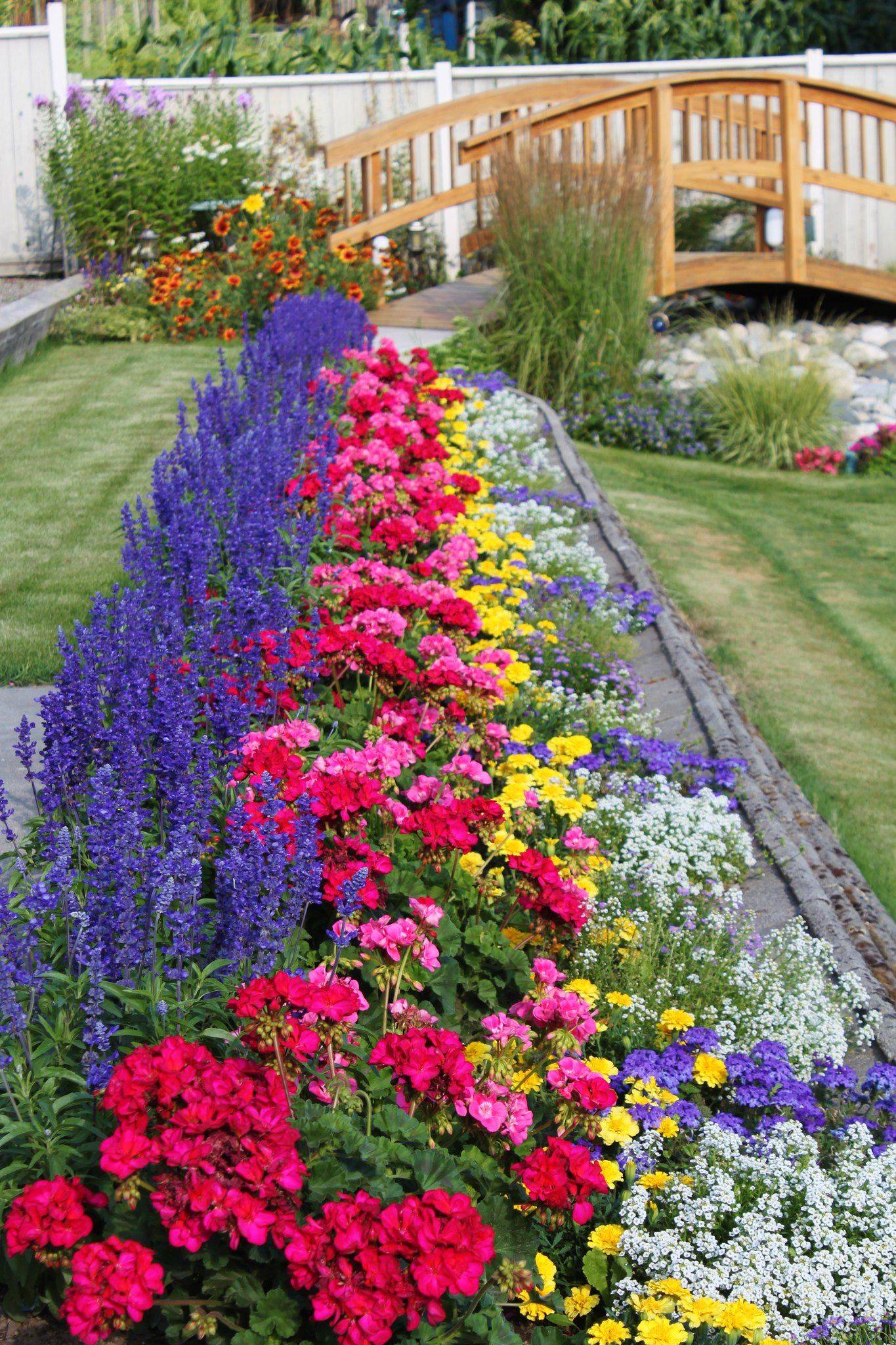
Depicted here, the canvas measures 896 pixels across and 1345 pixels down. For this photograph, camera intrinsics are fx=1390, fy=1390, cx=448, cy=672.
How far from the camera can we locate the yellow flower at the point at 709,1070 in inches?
110

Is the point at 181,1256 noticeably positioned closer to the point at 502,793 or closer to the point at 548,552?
the point at 502,793

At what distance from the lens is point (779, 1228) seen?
2.45 m

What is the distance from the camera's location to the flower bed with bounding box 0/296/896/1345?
1.97 m

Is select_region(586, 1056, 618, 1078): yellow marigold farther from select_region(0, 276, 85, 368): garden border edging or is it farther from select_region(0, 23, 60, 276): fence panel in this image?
select_region(0, 23, 60, 276): fence panel

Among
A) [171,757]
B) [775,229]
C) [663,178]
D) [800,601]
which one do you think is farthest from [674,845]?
[775,229]

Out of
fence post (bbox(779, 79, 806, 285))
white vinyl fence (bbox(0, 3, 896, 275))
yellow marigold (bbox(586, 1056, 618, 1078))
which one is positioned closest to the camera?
yellow marigold (bbox(586, 1056, 618, 1078))

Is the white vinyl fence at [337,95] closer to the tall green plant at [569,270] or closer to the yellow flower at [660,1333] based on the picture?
the tall green plant at [569,270]

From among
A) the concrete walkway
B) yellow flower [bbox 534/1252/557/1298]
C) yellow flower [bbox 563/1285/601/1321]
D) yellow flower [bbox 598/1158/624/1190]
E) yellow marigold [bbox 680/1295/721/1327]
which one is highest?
the concrete walkway

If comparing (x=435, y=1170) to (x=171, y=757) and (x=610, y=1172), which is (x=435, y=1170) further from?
(x=171, y=757)

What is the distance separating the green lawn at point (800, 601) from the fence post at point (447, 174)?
3.92 m

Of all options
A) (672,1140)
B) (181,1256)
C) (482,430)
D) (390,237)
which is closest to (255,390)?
(482,430)

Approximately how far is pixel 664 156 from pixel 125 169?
425cm

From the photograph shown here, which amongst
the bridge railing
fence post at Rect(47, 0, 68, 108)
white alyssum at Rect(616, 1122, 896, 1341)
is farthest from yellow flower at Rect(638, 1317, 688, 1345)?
fence post at Rect(47, 0, 68, 108)

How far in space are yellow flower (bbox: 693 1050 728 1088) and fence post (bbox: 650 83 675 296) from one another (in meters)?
8.40
